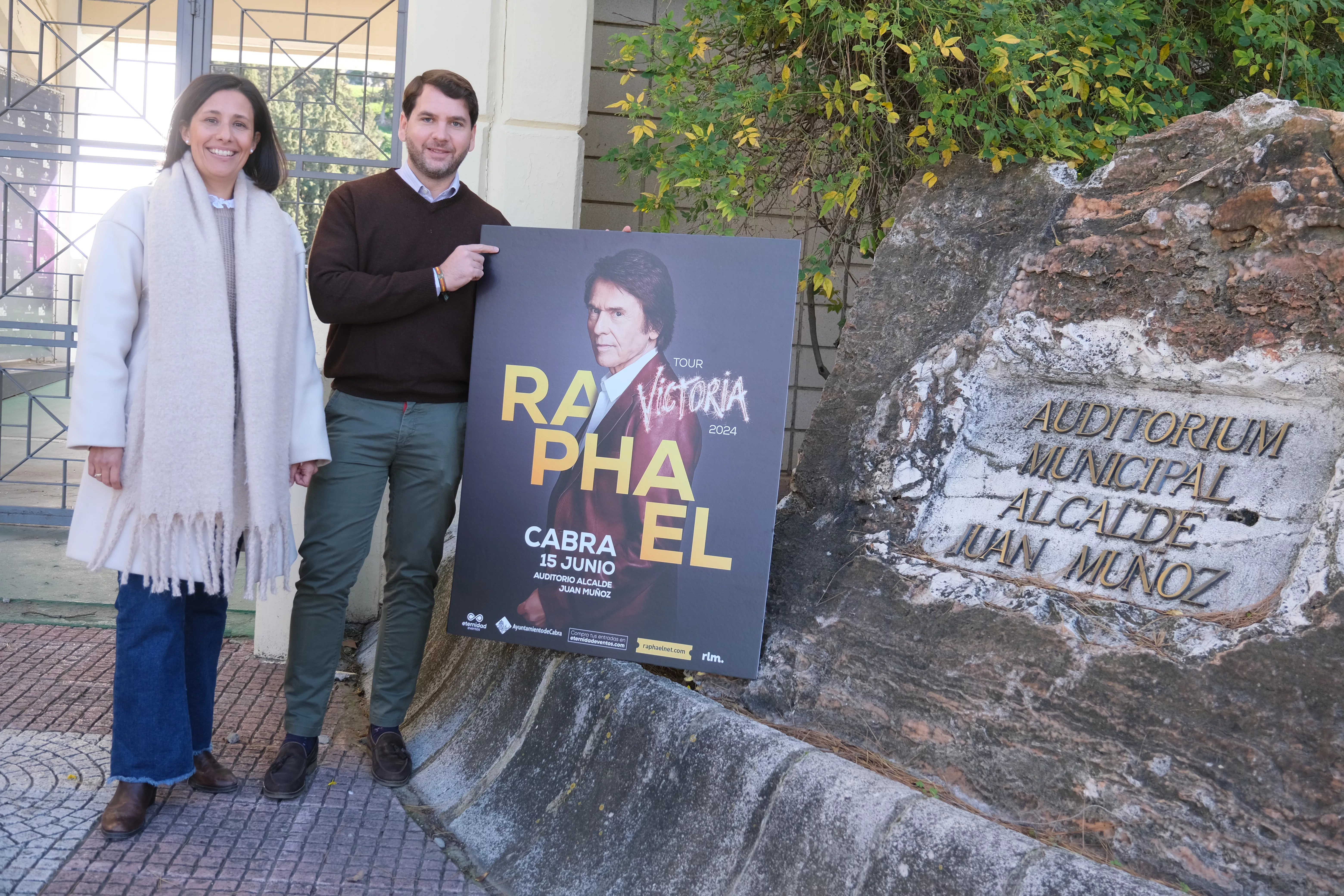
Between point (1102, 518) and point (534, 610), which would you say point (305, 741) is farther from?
point (1102, 518)

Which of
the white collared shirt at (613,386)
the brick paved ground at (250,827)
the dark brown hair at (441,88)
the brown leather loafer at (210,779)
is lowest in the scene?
the brick paved ground at (250,827)

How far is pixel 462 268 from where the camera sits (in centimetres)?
299

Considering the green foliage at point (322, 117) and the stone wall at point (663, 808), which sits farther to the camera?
the green foliage at point (322, 117)

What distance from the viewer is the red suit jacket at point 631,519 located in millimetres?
2936

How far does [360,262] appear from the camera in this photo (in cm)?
311

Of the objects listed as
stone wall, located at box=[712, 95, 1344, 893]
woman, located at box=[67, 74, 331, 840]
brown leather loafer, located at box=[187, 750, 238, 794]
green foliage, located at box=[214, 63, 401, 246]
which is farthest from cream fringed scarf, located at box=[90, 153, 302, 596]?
green foliage, located at box=[214, 63, 401, 246]

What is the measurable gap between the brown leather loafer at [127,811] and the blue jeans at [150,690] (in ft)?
0.07

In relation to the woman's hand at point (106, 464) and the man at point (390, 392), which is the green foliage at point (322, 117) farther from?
the woman's hand at point (106, 464)

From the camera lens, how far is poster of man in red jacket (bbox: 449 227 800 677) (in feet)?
9.53

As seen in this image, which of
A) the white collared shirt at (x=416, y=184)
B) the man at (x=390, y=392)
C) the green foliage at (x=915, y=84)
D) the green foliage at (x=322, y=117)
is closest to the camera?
the man at (x=390, y=392)

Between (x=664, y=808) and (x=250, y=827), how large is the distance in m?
1.18

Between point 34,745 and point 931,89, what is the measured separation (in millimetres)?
3543

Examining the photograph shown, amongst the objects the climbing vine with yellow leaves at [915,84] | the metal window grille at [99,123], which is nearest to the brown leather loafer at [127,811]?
the climbing vine with yellow leaves at [915,84]

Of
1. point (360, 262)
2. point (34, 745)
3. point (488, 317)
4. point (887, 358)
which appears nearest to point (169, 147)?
point (360, 262)
